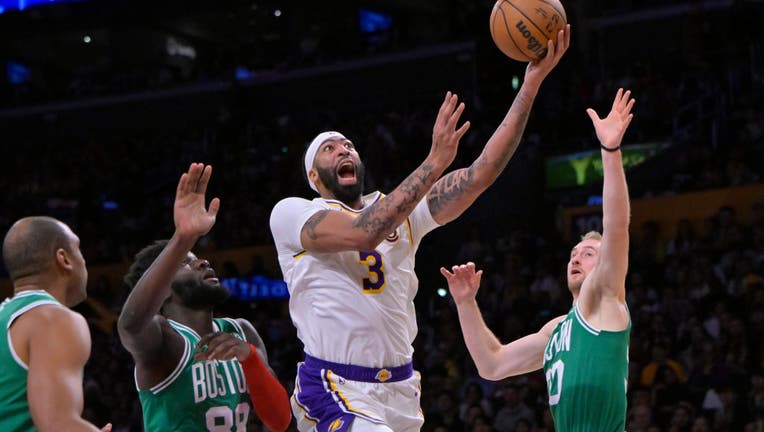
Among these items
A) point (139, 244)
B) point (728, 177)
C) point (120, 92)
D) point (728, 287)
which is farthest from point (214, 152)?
point (728, 287)

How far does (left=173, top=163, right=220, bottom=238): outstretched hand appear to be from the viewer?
4406mm

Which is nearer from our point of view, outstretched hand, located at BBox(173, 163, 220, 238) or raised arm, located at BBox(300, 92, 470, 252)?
outstretched hand, located at BBox(173, 163, 220, 238)

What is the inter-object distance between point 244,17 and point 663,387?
2102 cm

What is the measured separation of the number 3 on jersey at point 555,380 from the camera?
5.00 m

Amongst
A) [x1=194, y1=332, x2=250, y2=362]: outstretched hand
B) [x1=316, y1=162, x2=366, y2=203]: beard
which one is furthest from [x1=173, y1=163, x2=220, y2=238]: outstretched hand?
[x1=316, y1=162, x2=366, y2=203]: beard

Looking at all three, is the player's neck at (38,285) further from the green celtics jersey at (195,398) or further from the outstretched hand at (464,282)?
the outstretched hand at (464,282)

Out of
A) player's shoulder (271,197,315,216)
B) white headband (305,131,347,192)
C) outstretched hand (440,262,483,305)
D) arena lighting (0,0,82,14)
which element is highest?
arena lighting (0,0,82,14)

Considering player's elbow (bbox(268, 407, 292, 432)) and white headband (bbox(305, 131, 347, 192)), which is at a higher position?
white headband (bbox(305, 131, 347, 192))

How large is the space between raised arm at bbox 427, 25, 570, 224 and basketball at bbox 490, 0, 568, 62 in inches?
1.9

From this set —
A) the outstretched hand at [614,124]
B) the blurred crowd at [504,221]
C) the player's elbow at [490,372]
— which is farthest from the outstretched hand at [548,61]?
the blurred crowd at [504,221]

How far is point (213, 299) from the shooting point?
5453 mm

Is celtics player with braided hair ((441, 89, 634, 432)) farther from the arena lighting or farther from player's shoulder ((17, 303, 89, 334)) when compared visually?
the arena lighting

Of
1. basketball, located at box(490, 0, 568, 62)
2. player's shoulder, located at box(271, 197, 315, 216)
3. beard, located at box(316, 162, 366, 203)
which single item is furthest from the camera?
beard, located at box(316, 162, 366, 203)

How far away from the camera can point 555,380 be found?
5.04 metres
